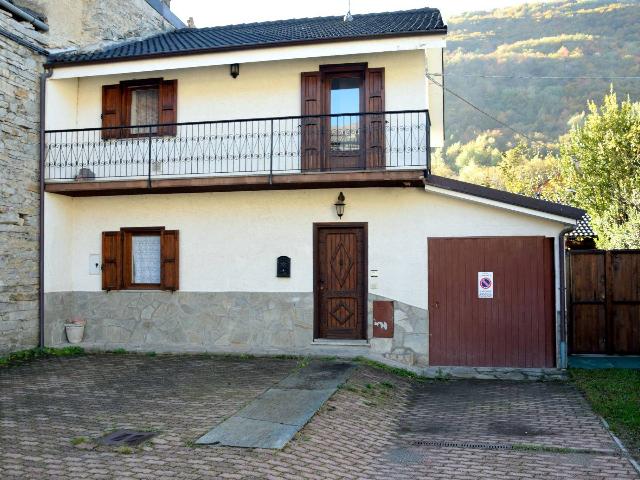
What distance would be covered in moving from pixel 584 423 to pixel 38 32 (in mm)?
11200

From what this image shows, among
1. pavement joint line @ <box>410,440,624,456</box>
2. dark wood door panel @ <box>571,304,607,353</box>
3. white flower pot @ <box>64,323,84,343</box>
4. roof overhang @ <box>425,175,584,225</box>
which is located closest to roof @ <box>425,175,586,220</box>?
roof overhang @ <box>425,175,584,225</box>

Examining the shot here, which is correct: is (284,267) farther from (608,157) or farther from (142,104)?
(608,157)

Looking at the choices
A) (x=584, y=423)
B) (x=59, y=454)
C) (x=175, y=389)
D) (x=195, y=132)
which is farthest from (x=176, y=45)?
(x=584, y=423)

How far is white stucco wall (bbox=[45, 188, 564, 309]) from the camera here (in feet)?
34.5

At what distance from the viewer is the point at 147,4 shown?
14.6 m

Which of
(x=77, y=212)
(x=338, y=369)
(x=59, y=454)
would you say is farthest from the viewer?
(x=77, y=212)

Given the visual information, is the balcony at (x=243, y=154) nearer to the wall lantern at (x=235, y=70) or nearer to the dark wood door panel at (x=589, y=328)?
the wall lantern at (x=235, y=70)

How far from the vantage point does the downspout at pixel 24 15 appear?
1048 cm

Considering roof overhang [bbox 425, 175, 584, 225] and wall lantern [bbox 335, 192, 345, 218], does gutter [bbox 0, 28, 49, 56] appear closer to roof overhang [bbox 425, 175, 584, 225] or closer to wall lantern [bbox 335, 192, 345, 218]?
wall lantern [bbox 335, 192, 345, 218]

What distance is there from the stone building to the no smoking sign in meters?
7.98

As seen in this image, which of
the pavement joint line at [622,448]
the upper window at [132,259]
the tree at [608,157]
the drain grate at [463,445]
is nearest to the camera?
the pavement joint line at [622,448]

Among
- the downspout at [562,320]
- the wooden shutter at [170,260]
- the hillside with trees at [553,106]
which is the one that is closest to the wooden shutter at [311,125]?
the wooden shutter at [170,260]

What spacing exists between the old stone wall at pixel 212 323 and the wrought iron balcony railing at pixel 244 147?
2.32m

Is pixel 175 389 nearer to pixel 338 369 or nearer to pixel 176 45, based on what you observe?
pixel 338 369
